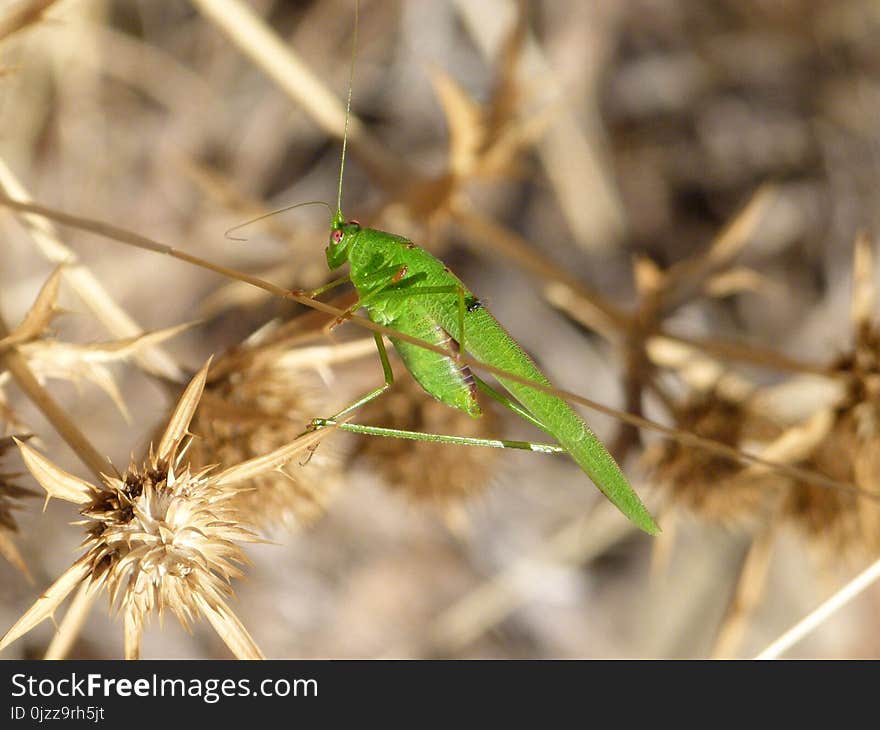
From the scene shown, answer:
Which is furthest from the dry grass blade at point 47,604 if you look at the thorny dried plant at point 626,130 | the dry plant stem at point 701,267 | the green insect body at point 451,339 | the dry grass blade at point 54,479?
the thorny dried plant at point 626,130

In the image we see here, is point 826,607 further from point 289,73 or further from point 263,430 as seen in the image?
point 289,73

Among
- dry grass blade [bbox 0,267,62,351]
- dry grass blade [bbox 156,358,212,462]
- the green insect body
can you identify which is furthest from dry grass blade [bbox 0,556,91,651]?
the green insect body

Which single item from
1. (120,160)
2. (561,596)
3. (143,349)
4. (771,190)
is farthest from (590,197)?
(143,349)

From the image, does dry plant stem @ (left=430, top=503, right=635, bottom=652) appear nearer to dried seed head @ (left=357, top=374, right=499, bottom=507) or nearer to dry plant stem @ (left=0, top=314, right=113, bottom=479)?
dried seed head @ (left=357, top=374, right=499, bottom=507)

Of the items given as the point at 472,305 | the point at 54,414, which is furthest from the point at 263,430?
the point at 472,305

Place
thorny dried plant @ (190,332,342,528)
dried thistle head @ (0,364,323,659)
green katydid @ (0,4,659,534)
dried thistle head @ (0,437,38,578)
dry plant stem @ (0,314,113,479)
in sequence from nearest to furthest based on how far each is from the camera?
dried thistle head @ (0,364,323,659)
dry plant stem @ (0,314,113,479)
dried thistle head @ (0,437,38,578)
green katydid @ (0,4,659,534)
thorny dried plant @ (190,332,342,528)

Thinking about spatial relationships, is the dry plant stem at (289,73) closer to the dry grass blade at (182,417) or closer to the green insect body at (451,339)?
the green insect body at (451,339)

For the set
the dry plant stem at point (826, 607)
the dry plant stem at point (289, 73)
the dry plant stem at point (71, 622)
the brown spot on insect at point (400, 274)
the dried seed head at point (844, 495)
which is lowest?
the dry plant stem at point (826, 607)
